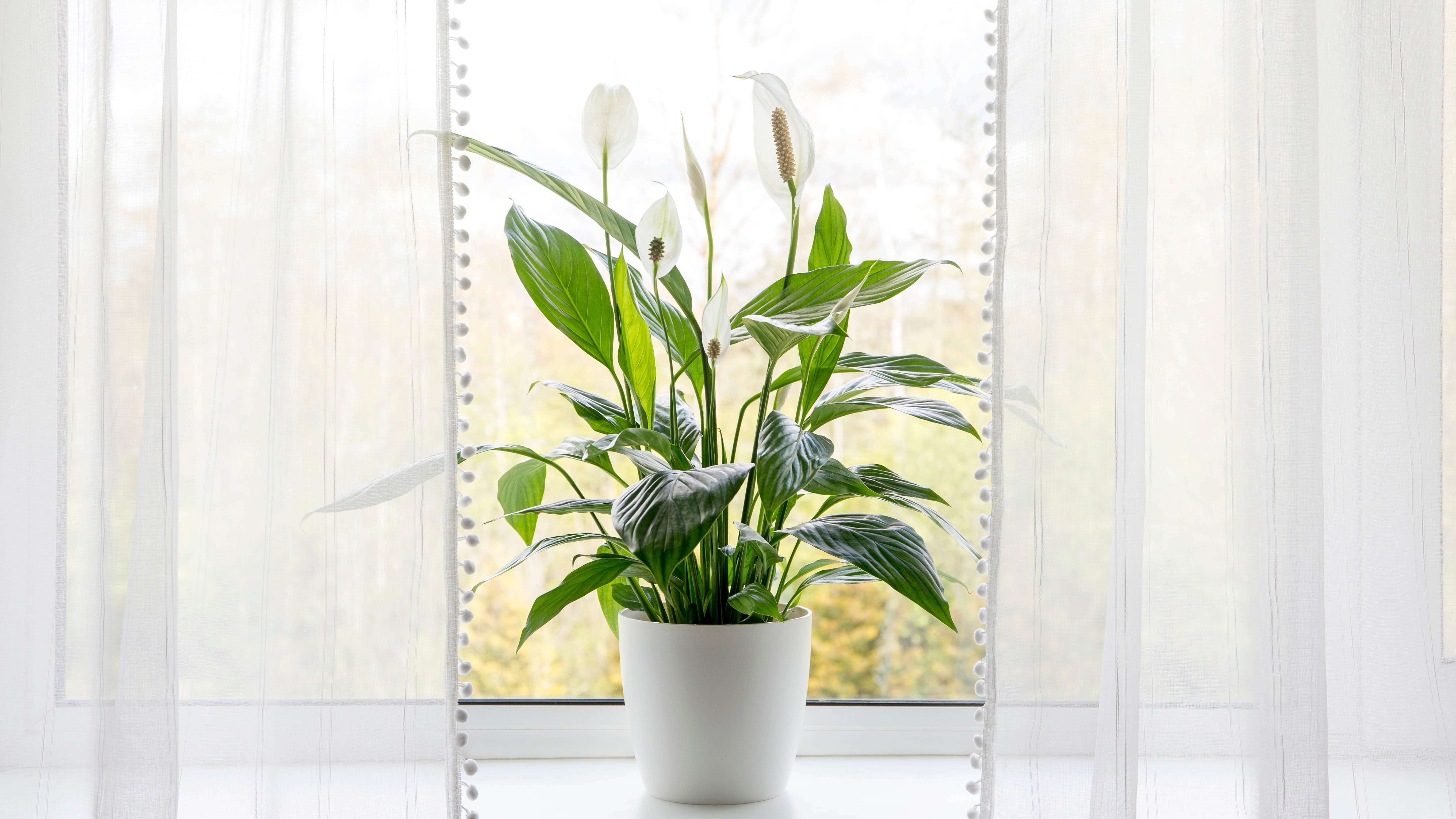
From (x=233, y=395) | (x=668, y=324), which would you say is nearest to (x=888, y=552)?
(x=668, y=324)

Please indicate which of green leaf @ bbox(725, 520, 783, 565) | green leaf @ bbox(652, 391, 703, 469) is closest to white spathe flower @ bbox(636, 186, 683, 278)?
green leaf @ bbox(652, 391, 703, 469)

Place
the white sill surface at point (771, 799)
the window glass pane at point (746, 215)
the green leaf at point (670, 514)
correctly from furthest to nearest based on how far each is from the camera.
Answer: the window glass pane at point (746, 215) → the white sill surface at point (771, 799) → the green leaf at point (670, 514)

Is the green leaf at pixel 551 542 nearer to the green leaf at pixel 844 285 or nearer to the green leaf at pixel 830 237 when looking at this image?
the green leaf at pixel 844 285

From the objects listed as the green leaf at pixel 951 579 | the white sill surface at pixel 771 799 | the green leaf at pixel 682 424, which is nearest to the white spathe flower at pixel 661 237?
Result: the green leaf at pixel 682 424

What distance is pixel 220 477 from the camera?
75 cm

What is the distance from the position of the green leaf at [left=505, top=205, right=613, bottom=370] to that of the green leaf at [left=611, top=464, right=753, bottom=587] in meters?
0.21

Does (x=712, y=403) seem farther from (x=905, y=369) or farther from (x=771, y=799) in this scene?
(x=771, y=799)

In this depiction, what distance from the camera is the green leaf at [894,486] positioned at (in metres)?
0.83

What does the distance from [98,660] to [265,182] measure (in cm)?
43

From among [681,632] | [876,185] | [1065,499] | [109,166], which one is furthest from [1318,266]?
[109,166]

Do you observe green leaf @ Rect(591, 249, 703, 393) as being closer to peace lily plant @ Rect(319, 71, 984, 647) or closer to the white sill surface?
peace lily plant @ Rect(319, 71, 984, 647)

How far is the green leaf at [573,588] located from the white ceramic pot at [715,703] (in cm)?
6

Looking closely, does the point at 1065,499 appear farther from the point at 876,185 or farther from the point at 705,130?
the point at 705,130

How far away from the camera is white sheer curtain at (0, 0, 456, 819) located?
2.43ft
